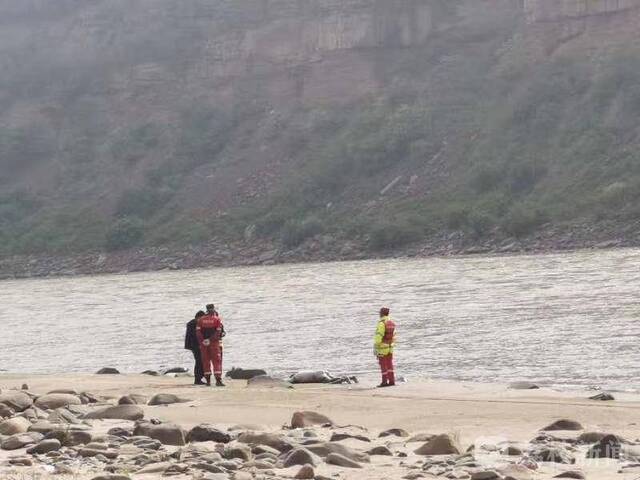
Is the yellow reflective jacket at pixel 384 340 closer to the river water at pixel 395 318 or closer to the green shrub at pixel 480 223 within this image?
the river water at pixel 395 318

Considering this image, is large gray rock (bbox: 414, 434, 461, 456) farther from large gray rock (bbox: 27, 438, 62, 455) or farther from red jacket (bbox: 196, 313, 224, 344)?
red jacket (bbox: 196, 313, 224, 344)

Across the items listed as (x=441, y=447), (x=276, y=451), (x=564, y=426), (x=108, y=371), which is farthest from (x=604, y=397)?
(x=108, y=371)

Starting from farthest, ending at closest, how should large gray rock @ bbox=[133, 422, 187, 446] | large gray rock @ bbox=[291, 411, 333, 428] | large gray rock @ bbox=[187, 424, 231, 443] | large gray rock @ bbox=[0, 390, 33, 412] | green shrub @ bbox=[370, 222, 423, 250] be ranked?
1. green shrub @ bbox=[370, 222, 423, 250]
2. large gray rock @ bbox=[0, 390, 33, 412]
3. large gray rock @ bbox=[291, 411, 333, 428]
4. large gray rock @ bbox=[187, 424, 231, 443]
5. large gray rock @ bbox=[133, 422, 187, 446]

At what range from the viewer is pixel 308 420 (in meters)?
15.3

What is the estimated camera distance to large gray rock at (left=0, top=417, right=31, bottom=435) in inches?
555

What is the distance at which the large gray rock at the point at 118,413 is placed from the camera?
16.2 metres

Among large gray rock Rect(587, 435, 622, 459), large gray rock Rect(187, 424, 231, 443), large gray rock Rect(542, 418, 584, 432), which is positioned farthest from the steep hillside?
large gray rock Rect(587, 435, 622, 459)

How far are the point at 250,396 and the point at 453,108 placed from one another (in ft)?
201

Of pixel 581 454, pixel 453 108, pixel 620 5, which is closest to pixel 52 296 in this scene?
pixel 453 108

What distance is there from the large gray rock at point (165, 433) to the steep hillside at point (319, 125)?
141 ft

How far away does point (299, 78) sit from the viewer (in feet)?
286

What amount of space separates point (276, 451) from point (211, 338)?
323 inches

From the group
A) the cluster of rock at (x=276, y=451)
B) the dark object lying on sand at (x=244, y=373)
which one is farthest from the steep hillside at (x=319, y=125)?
the cluster of rock at (x=276, y=451)

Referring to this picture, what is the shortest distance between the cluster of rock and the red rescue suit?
5.41 metres
